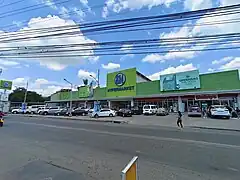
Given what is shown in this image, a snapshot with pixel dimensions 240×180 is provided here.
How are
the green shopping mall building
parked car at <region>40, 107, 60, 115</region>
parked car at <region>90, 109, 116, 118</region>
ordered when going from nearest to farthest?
the green shopping mall building < parked car at <region>90, 109, 116, 118</region> < parked car at <region>40, 107, 60, 115</region>

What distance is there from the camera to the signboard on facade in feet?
114

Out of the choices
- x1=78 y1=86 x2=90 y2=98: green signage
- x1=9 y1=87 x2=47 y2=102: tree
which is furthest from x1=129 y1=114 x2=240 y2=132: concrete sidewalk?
x1=9 y1=87 x2=47 y2=102: tree

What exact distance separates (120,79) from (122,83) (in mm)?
1416

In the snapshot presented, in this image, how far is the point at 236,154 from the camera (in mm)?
7520

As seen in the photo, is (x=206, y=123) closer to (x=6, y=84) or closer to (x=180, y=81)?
(x=180, y=81)

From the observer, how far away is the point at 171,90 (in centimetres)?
3750

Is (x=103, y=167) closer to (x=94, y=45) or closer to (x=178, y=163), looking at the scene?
(x=178, y=163)

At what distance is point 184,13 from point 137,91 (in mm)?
34059

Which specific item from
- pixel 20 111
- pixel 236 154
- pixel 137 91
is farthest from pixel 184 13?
pixel 20 111

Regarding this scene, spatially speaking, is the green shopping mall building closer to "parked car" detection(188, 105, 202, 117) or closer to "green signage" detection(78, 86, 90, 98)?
"green signage" detection(78, 86, 90, 98)

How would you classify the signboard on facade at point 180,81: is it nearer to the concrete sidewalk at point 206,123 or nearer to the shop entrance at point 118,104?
the shop entrance at point 118,104

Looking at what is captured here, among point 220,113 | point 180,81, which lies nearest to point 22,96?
point 180,81

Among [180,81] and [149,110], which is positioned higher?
[180,81]

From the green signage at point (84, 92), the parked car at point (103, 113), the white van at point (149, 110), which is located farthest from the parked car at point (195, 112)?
the green signage at point (84, 92)
